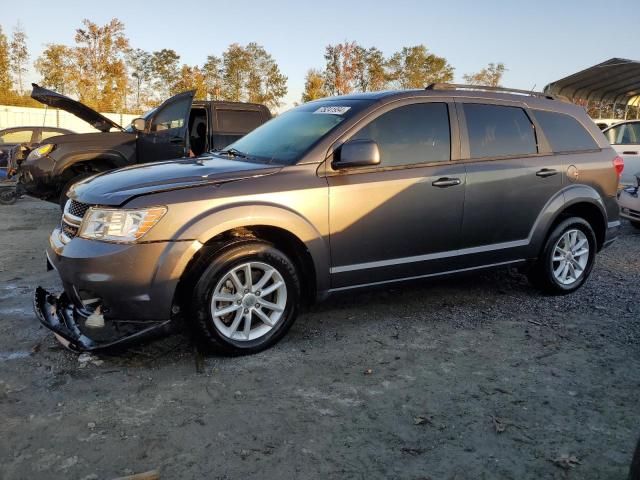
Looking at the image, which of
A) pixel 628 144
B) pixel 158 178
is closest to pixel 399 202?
pixel 158 178

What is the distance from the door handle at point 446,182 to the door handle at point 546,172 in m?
0.87

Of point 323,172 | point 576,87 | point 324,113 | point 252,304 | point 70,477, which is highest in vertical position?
point 576,87

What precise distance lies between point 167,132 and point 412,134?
15.0 ft

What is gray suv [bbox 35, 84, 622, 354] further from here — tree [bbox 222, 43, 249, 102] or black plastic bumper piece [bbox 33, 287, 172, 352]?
tree [bbox 222, 43, 249, 102]

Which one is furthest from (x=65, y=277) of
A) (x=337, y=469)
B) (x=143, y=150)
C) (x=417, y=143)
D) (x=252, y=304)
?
(x=143, y=150)

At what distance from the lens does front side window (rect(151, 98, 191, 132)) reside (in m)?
7.27

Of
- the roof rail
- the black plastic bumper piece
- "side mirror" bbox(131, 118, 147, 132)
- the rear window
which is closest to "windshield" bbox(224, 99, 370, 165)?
the roof rail

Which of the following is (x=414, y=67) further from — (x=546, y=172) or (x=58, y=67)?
(x=546, y=172)

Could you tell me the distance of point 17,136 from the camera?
13094 mm

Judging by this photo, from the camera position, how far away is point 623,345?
12.4 feet

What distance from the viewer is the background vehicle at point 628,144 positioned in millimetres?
9586

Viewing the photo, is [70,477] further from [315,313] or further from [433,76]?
[433,76]

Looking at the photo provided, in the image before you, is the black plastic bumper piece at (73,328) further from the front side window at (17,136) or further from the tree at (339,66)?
the tree at (339,66)

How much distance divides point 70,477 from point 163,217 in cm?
147
